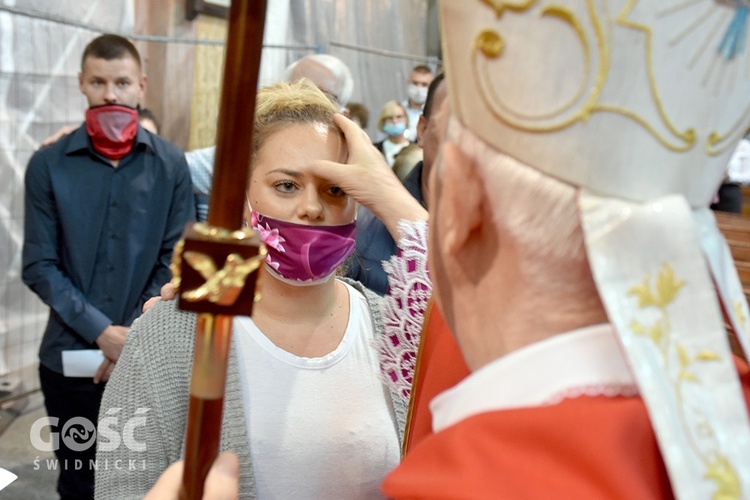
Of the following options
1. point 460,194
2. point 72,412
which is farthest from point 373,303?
point 72,412

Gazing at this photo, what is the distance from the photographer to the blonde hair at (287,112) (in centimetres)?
170

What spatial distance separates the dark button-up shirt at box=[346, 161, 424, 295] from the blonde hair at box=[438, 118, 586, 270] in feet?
4.93

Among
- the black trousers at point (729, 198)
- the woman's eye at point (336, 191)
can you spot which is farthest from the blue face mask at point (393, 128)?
the woman's eye at point (336, 191)

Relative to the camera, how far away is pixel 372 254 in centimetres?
236

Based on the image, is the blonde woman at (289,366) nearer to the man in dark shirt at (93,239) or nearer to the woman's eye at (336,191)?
the woman's eye at (336,191)

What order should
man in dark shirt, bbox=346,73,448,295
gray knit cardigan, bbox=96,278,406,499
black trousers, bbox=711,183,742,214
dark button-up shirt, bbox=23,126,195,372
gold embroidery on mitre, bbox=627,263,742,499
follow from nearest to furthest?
gold embroidery on mitre, bbox=627,263,742,499, gray knit cardigan, bbox=96,278,406,499, man in dark shirt, bbox=346,73,448,295, dark button-up shirt, bbox=23,126,195,372, black trousers, bbox=711,183,742,214

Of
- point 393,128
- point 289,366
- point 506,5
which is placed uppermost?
point 506,5

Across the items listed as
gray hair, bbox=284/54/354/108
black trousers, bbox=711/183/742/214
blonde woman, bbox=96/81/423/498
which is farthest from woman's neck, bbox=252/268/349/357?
black trousers, bbox=711/183/742/214

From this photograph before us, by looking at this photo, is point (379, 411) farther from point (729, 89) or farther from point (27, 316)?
point (27, 316)

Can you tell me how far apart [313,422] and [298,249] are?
38cm

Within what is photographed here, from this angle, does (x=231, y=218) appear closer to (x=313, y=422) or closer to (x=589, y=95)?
(x=589, y=95)

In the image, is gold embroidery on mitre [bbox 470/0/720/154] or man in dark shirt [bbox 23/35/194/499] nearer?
gold embroidery on mitre [bbox 470/0/720/154]

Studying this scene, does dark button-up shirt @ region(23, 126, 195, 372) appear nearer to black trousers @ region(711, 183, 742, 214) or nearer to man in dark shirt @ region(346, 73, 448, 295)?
man in dark shirt @ region(346, 73, 448, 295)

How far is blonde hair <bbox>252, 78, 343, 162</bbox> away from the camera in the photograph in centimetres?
170
